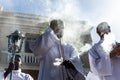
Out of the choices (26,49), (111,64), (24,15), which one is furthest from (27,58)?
(111,64)

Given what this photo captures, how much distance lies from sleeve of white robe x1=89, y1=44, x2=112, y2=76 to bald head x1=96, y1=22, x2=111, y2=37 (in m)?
0.22

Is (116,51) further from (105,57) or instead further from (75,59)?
(75,59)

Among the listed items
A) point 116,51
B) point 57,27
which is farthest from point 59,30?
point 116,51

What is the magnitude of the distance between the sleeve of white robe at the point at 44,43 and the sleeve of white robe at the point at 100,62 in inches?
24.7

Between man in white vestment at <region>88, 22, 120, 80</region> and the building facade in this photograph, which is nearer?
man in white vestment at <region>88, 22, 120, 80</region>

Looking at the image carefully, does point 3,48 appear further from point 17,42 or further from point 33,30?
point 17,42

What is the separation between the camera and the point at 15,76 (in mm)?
6578

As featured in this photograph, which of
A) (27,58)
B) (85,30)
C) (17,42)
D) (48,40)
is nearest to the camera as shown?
(48,40)

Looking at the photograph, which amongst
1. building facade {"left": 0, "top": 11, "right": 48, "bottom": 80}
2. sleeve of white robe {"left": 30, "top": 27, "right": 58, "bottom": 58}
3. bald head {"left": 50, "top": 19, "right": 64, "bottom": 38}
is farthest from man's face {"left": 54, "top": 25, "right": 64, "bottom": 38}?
building facade {"left": 0, "top": 11, "right": 48, "bottom": 80}

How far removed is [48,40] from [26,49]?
513 inches

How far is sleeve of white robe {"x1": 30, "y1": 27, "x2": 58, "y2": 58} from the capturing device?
559 cm

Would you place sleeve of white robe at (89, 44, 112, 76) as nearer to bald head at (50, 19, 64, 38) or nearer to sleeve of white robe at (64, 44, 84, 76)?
sleeve of white robe at (64, 44, 84, 76)

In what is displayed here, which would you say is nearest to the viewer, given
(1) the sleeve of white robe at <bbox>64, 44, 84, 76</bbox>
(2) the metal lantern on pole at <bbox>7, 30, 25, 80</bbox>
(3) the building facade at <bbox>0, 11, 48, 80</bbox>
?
(1) the sleeve of white robe at <bbox>64, 44, 84, 76</bbox>

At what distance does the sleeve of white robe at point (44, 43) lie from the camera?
5.59 meters
